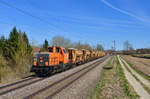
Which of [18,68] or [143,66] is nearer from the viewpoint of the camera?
[18,68]

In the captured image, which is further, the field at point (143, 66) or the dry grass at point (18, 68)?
the field at point (143, 66)

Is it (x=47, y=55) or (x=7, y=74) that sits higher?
(x=47, y=55)

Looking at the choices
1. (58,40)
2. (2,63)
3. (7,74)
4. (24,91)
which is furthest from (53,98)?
(58,40)

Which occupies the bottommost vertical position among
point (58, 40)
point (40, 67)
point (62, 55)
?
point (40, 67)

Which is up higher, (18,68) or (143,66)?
(18,68)

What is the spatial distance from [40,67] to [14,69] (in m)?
3.60

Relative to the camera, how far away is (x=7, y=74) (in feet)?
51.9

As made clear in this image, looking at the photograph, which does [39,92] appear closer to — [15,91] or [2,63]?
[15,91]

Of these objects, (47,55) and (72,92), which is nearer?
(72,92)

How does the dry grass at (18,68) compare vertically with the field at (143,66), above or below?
above

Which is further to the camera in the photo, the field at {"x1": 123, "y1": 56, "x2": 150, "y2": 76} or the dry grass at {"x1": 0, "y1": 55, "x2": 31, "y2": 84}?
the field at {"x1": 123, "y1": 56, "x2": 150, "y2": 76}

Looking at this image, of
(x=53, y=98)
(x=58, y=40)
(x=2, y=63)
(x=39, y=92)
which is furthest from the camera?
(x=58, y=40)

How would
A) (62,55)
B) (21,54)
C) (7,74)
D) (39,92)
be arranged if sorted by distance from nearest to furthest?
(39,92), (7,74), (21,54), (62,55)

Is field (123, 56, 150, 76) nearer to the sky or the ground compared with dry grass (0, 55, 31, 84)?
nearer to the ground
